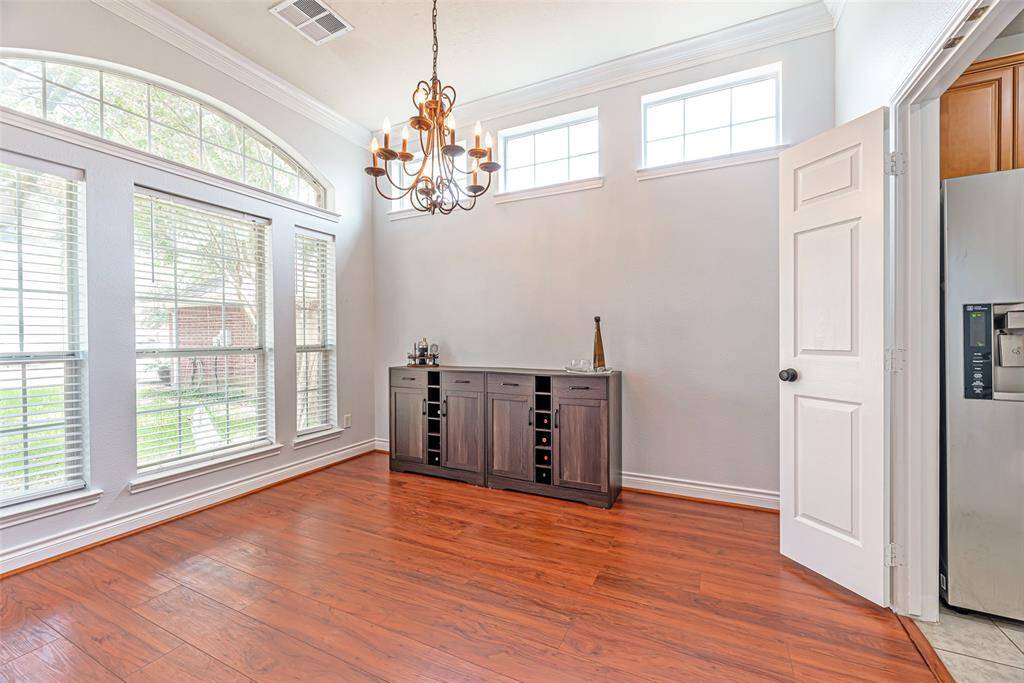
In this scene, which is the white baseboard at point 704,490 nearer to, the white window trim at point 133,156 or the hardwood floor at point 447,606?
the hardwood floor at point 447,606

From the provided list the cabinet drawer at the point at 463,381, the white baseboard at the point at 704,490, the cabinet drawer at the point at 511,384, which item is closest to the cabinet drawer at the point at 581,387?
the cabinet drawer at the point at 511,384

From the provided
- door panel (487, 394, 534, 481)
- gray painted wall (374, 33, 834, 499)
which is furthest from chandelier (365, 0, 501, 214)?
door panel (487, 394, 534, 481)

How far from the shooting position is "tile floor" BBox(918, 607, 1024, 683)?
1.56 m

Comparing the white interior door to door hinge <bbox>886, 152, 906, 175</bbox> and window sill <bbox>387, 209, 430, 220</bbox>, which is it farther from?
window sill <bbox>387, 209, 430, 220</bbox>

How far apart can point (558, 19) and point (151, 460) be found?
13.3 feet

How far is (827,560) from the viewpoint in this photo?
2.14 metres

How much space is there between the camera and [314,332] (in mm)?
4133

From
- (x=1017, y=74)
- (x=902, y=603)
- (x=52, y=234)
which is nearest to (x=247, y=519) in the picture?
(x=52, y=234)

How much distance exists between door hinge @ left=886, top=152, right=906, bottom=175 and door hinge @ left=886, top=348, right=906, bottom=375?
0.78 m

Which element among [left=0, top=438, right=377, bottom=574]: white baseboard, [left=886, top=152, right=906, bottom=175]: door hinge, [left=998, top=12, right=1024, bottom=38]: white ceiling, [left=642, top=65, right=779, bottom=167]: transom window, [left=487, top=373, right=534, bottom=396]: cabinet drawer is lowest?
[left=0, top=438, right=377, bottom=574]: white baseboard

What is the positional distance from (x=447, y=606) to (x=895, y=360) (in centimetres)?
228

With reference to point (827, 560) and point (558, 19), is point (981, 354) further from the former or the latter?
point (558, 19)

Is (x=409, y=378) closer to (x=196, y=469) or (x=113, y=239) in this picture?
(x=196, y=469)

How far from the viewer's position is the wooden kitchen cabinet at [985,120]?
202cm
